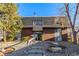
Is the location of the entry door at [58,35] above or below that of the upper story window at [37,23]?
below

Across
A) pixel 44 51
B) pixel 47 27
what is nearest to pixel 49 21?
pixel 47 27

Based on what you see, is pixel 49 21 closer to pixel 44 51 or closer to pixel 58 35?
pixel 58 35

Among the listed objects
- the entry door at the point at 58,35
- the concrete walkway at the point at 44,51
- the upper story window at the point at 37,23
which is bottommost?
the concrete walkway at the point at 44,51

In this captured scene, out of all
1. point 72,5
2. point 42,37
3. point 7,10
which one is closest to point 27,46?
point 42,37

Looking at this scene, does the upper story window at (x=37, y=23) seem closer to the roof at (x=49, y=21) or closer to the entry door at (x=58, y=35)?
the roof at (x=49, y=21)

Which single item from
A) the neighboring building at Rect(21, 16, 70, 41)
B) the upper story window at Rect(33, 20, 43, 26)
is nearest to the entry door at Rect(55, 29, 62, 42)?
the neighboring building at Rect(21, 16, 70, 41)

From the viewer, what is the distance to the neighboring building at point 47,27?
289 centimetres

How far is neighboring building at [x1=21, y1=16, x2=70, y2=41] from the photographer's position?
2895 millimetres

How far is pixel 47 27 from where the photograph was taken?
2.88 meters

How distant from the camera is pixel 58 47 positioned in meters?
2.92

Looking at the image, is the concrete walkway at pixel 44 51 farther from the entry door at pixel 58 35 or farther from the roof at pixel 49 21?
the roof at pixel 49 21

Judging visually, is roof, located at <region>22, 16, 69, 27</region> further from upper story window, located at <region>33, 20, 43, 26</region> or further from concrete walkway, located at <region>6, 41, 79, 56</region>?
concrete walkway, located at <region>6, 41, 79, 56</region>

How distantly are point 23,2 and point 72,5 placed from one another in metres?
0.53

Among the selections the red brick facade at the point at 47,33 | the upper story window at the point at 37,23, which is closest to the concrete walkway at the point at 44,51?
the red brick facade at the point at 47,33
